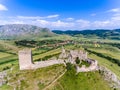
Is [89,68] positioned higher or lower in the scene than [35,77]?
higher

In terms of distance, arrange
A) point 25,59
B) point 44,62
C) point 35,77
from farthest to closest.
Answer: point 44,62, point 25,59, point 35,77

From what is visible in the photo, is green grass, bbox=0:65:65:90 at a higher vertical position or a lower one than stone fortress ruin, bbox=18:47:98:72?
lower

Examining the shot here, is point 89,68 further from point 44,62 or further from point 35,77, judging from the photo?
point 35,77

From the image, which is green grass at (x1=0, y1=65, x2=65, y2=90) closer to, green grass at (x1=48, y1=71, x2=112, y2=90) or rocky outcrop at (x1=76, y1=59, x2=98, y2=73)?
green grass at (x1=48, y1=71, x2=112, y2=90)

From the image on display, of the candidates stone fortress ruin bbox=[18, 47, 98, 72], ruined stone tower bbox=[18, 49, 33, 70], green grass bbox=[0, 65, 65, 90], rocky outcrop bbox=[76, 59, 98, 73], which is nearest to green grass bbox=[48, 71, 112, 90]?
rocky outcrop bbox=[76, 59, 98, 73]

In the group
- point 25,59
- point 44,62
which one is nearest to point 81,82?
point 44,62

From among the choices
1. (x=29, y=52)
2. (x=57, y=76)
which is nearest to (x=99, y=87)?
(x=57, y=76)

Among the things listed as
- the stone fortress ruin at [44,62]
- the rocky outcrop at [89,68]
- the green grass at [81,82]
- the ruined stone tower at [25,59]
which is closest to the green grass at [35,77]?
the stone fortress ruin at [44,62]

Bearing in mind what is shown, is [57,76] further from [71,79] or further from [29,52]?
[29,52]

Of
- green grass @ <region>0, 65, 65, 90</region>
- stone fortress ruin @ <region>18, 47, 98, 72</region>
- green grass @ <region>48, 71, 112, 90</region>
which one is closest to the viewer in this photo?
green grass @ <region>48, 71, 112, 90</region>
